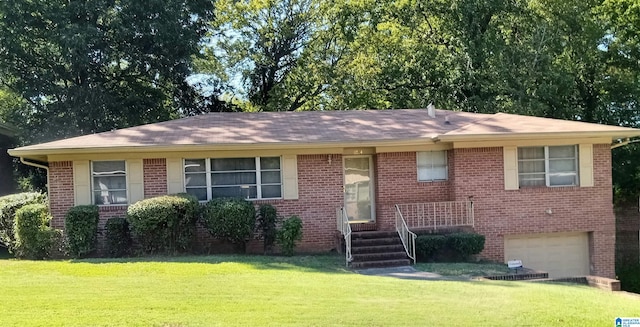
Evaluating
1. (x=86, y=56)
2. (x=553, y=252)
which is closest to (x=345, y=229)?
(x=553, y=252)

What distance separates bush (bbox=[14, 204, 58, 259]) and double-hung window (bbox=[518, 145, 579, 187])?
39.2ft

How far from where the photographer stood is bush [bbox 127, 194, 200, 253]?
1327cm

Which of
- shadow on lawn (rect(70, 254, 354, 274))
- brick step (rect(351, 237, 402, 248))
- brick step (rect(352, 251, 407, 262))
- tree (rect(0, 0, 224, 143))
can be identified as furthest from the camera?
tree (rect(0, 0, 224, 143))

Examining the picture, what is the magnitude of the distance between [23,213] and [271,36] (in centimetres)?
1780

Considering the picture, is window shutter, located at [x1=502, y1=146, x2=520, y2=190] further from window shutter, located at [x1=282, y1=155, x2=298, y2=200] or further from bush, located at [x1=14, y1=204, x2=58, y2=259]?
bush, located at [x1=14, y1=204, x2=58, y2=259]

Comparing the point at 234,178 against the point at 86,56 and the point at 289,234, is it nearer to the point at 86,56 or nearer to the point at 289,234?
the point at 289,234

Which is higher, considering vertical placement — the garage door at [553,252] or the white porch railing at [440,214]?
the white porch railing at [440,214]

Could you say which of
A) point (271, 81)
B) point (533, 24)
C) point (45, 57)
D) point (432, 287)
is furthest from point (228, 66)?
point (432, 287)

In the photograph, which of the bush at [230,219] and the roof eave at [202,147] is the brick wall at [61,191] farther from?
the bush at [230,219]

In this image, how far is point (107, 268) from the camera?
11.4 metres

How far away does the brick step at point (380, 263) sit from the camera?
42.2 feet

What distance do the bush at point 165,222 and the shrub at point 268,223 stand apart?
159 centimetres

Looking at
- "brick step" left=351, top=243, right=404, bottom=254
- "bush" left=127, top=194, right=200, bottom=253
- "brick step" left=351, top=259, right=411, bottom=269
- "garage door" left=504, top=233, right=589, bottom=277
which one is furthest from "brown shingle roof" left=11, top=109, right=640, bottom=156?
"brick step" left=351, top=259, right=411, bottom=269

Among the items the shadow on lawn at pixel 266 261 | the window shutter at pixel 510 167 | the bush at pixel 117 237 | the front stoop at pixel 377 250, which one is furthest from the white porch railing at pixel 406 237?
the bush at pixel 117 237
